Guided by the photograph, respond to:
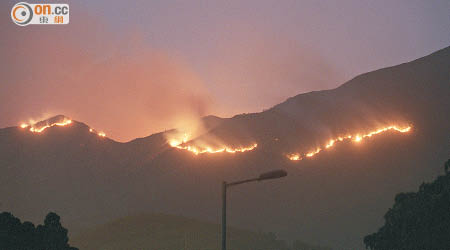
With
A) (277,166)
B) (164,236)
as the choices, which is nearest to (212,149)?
(277,166)

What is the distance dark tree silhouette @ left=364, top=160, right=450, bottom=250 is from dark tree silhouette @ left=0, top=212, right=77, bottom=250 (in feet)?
85.7

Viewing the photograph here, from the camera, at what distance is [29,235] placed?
37.2 metres

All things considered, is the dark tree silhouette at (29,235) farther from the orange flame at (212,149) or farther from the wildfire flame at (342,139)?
the orange flame at (212,149)

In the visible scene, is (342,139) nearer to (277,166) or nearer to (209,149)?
(277,166)

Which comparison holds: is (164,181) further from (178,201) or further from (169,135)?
(169,135)

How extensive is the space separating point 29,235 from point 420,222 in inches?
1201

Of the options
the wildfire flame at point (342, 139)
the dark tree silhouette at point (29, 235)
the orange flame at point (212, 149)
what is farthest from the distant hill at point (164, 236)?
the dark tree silhouette at point (29, 235)

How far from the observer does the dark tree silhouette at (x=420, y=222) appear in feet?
125

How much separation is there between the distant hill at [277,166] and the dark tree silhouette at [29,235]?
298ft

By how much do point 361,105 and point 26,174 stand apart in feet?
392

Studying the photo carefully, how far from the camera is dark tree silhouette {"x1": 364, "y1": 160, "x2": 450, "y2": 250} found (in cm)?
3822

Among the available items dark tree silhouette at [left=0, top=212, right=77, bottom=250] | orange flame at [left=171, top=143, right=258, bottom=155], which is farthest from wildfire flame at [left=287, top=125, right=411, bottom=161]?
dark tree silhouette at [left=0, top=212, right=77, bottom=250]

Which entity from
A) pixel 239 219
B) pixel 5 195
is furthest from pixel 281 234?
pixel 5 195

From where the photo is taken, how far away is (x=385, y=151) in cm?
14150
